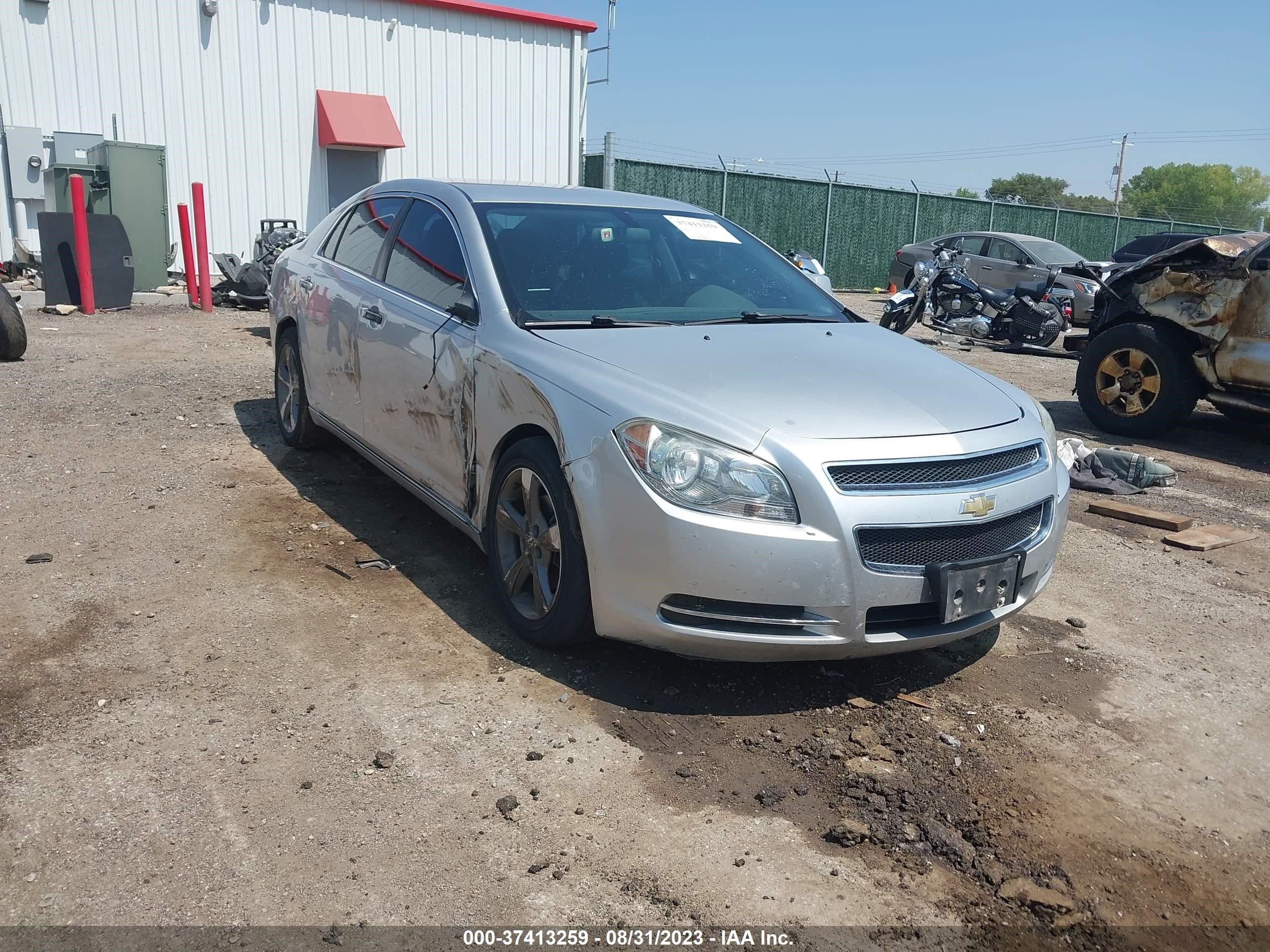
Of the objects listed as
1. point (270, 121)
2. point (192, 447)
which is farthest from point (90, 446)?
point (270, 121)

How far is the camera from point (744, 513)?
305 cm

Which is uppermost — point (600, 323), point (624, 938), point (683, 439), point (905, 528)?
point (600, 323)

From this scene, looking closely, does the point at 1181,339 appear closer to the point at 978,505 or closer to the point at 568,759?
the point at 978,505

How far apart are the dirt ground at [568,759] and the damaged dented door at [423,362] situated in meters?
0.49

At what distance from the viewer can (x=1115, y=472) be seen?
21.4ft

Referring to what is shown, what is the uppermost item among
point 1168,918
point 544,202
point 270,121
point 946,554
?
point 270,121

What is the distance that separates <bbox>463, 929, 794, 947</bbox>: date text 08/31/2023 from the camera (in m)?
2.28

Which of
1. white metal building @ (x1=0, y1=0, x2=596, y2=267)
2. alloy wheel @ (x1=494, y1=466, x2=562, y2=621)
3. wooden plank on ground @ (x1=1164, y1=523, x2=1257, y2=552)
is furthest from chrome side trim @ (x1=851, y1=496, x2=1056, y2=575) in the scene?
white metal building @ (x1=0, y1=0, x2=596, y2=267)

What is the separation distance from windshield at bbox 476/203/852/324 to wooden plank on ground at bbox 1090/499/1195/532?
7.49 feet

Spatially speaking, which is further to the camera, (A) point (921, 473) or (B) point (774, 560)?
(A) point (921, 473)

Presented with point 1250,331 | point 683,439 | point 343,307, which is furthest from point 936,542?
point 1250,331

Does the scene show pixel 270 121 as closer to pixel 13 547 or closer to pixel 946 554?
pixel 13 547

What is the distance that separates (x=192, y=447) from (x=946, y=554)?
191 inches

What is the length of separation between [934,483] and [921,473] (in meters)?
0.05
